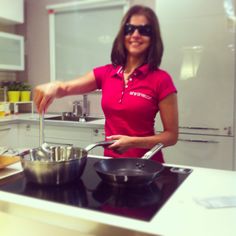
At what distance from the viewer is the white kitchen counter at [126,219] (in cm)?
72

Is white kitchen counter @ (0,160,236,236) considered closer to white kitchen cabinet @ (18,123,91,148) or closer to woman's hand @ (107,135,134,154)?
woman's hand @ (107,135,134,154)

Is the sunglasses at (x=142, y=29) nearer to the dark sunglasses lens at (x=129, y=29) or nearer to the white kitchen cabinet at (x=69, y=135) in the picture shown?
the dark sunglasses lens at (x=129, y=29)

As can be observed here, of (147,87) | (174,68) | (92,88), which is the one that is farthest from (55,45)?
(147,87)

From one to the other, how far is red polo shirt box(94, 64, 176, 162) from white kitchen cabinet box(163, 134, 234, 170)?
918 mm

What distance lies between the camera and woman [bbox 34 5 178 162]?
57.9 inches

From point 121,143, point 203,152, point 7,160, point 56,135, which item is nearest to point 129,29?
point 121,143

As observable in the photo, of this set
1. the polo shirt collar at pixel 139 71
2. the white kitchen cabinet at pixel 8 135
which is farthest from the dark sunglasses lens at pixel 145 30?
the white kitchen cabinet at pixel 8 135

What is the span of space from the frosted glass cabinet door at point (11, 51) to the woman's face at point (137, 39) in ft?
6.83

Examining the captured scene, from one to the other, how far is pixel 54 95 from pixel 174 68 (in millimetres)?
1305

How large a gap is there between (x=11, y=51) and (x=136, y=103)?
2327mm

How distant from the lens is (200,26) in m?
2.30

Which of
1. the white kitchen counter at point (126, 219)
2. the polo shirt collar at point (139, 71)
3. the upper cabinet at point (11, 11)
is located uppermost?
the upper cabinet at point (11, 11)

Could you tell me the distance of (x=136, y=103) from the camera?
148cm

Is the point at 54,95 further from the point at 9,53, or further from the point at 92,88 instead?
the point at 9,53
